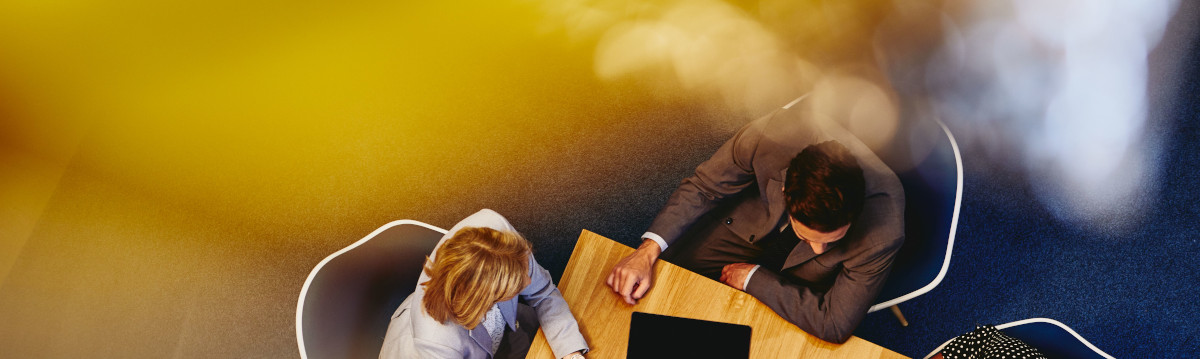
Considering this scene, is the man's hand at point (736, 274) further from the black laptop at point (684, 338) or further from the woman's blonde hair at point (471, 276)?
the woman's blonde hair at point (471, 276)

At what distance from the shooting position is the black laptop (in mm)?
1666

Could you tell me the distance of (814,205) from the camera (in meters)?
1.67

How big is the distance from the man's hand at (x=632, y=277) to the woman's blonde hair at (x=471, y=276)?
239mm

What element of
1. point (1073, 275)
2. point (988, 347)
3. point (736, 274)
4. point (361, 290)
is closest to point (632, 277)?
point (736, 274)

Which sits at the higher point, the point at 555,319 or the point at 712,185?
the point at 712,185

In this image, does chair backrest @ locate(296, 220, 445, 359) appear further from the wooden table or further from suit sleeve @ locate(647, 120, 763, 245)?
suit sleeve @ locate(647, 120, 763, 245)

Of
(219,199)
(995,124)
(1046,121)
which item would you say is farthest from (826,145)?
(219,199)

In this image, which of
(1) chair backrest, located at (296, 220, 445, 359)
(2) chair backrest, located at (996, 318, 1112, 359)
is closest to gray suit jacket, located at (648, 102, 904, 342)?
(2) chair backrest, located at (996, 318, 1112, 359)

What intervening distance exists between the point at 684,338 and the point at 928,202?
0.75 meters

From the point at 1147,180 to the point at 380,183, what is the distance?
122 inches

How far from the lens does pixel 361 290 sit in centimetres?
171

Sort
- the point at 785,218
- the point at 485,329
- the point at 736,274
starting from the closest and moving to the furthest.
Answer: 1. the point at 485,329
2. the point at 736,274
3. the point at 785,218

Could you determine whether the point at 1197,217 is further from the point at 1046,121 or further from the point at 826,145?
the point at 826,145

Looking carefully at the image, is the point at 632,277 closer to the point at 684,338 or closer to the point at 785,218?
the point at 684,338
